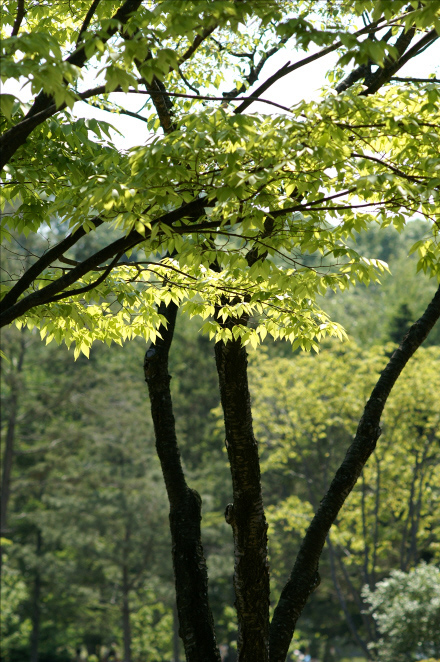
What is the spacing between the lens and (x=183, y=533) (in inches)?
185

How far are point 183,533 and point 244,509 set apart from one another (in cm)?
63

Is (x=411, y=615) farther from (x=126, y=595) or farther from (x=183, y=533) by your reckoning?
(x=183, y=533)

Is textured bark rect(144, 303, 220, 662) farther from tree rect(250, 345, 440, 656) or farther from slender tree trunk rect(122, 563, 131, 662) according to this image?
slender tree trunk rect(122, 563, 131, 662)

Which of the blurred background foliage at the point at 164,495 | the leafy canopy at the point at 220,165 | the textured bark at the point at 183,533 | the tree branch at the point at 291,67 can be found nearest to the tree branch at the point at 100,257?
the leafy canopy at the point at 220,165

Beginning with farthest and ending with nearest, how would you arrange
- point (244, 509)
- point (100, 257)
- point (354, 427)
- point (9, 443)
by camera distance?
point (9, 443) < point (354, 427) < point (244, 509) < point (100, 257)

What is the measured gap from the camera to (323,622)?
24.3 m

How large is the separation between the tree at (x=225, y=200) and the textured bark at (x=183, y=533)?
0.04ft

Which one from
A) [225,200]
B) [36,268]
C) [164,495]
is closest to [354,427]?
[164,495]

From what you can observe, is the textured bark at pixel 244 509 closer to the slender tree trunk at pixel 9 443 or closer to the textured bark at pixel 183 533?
the textured bark at pixel 183 533

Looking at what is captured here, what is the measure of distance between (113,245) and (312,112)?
121 centimetres

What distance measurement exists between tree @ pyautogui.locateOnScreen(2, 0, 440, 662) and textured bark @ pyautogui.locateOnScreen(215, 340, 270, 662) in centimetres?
1

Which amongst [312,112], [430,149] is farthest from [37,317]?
[430,149]

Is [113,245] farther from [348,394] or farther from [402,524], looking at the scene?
[402,524]

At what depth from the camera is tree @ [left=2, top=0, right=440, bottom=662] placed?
2.83 metres
